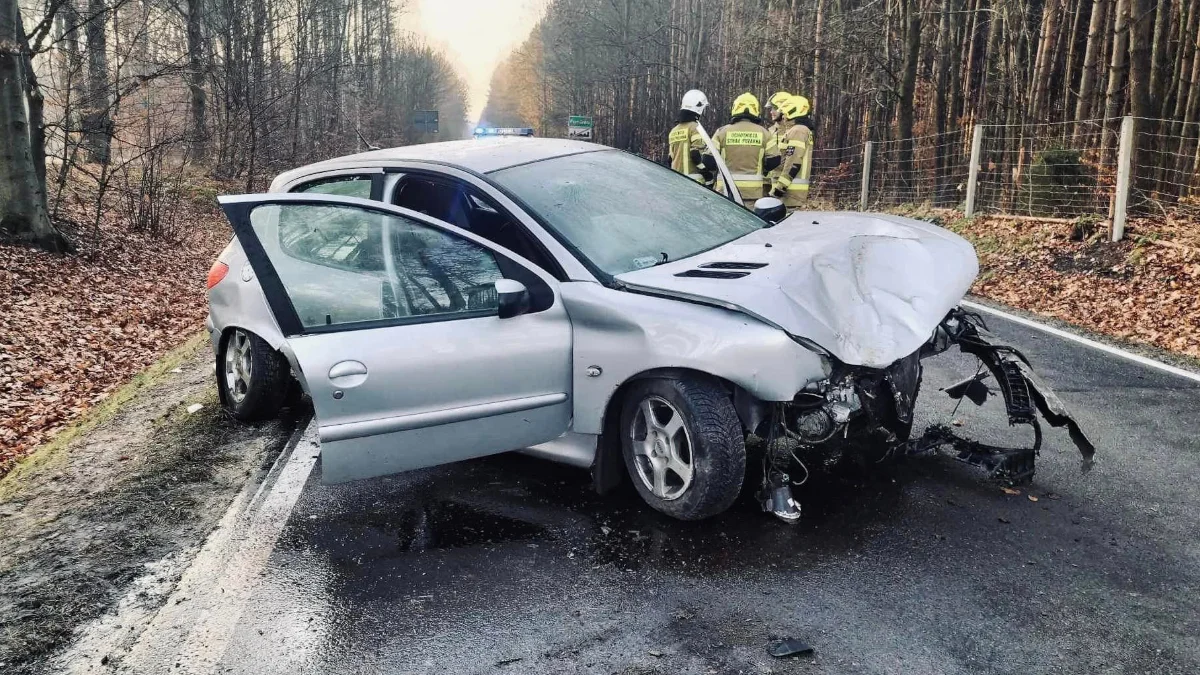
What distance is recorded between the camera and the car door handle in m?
3.84

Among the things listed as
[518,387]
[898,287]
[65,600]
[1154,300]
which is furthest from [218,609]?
[1154,300]

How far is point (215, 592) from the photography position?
137 inches

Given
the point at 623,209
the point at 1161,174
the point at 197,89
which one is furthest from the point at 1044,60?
the point at 197,89

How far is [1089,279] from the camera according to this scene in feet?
34.3

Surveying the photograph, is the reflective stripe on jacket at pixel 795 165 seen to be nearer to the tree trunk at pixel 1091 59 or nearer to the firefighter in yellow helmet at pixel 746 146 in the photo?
the firefighter in yellow helmet at pixel 746 146

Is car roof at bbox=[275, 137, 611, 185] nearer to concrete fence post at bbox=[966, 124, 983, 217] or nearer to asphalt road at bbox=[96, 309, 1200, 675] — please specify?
asphalt road at bbox=[96, 309, 1200, 675]

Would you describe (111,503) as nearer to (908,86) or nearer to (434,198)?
(434,198)

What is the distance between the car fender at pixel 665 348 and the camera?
3.50m

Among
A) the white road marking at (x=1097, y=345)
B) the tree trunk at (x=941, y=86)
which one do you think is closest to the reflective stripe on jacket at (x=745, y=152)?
the white road marking at (x=1097, y=345)

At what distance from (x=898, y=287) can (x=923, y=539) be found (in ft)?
3.56

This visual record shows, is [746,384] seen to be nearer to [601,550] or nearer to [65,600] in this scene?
[601,550]

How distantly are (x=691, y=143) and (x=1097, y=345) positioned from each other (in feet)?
14.2

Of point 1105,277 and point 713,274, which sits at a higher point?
point 713,274

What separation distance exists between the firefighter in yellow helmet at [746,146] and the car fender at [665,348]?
5756mm
